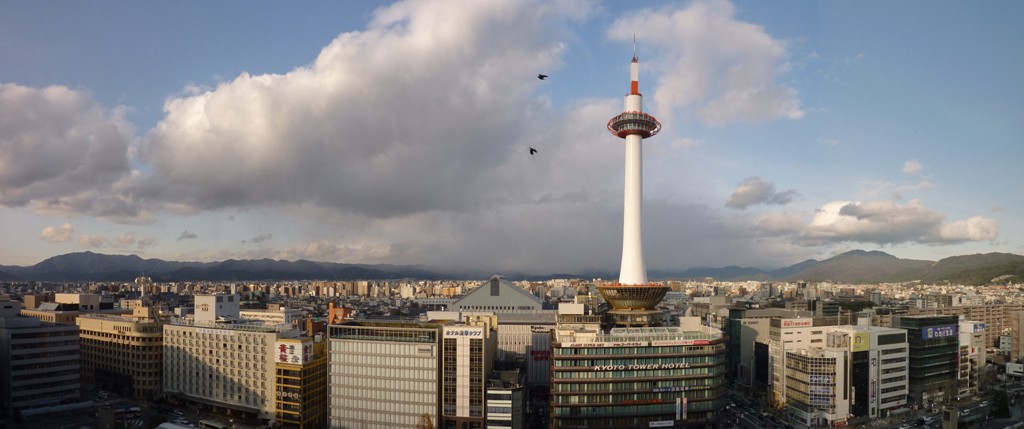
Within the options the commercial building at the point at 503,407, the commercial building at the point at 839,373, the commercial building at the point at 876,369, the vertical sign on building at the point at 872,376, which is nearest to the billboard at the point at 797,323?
the commercial building at the point at 839,373

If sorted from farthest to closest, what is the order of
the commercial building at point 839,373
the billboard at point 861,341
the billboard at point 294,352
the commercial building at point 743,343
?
1. the commercial building at point 743,343
2. the billboard at point 861,341
3. the commercial building at point 839,373
4. the billboard at point 294,352

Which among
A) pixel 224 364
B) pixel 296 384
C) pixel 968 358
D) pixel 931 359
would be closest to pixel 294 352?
pixel 296 384

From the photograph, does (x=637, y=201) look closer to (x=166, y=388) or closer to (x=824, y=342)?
(x=824, y=342)

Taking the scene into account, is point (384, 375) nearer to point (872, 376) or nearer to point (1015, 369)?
point (872, 376)

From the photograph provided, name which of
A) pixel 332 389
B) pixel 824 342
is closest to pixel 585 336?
pixel 332 389

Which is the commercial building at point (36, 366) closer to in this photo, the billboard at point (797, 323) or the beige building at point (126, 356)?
the beige building at point (126, 356)

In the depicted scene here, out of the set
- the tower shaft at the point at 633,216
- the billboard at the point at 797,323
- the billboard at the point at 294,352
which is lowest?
the billboard at the point at 294,352

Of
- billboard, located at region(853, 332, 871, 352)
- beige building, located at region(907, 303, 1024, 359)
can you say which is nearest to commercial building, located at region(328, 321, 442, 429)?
billboard, located at region(853, 332, 871, 352)
